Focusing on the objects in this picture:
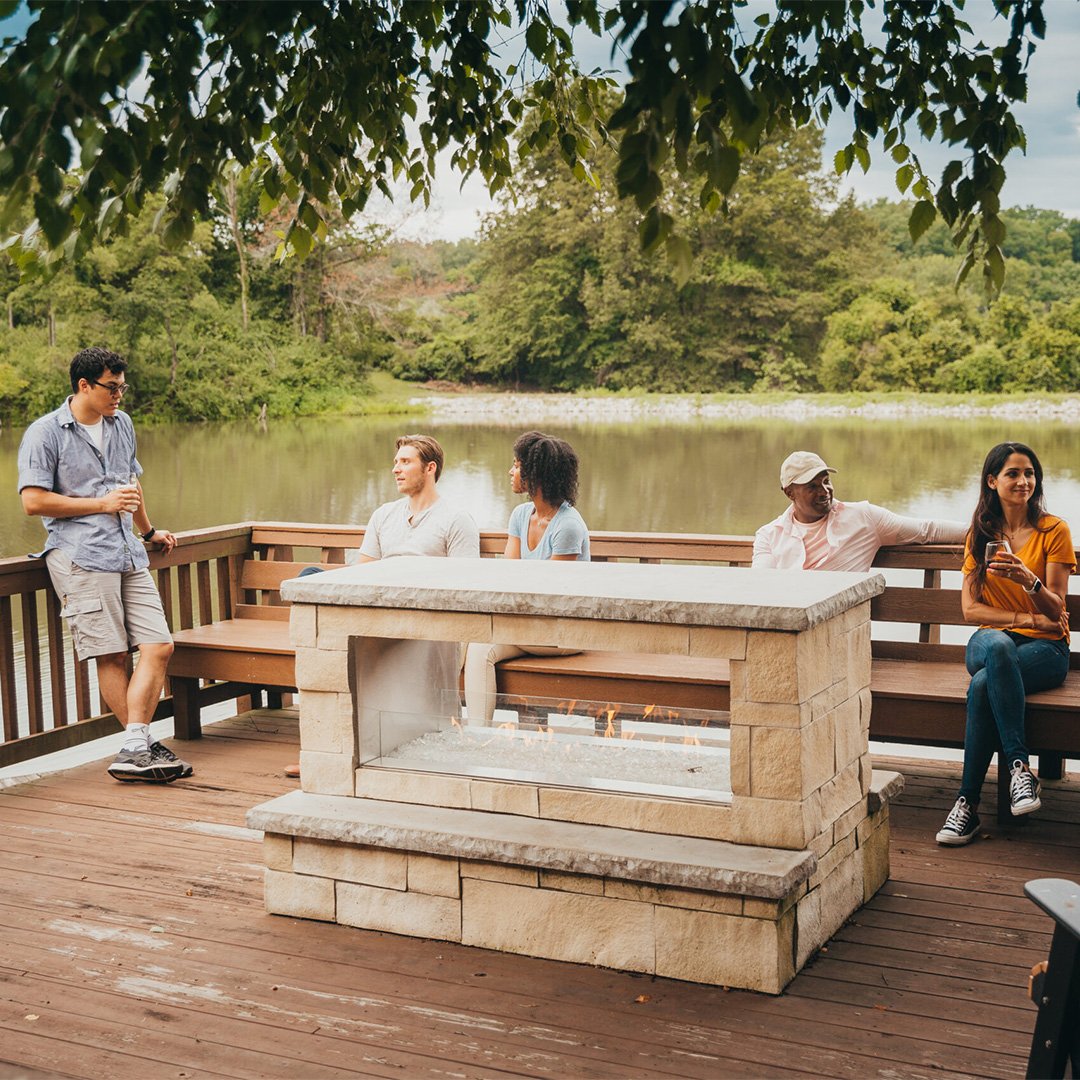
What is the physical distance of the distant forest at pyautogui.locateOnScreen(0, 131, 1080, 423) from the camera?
25.3 m

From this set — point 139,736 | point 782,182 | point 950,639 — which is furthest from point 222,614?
point 782,182

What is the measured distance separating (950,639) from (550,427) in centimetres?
2023

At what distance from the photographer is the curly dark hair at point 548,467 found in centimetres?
462

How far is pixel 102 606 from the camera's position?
4.70 m

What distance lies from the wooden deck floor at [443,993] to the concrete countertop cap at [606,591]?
0.87 metres

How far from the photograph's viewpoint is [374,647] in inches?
135

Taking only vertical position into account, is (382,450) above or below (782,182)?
below

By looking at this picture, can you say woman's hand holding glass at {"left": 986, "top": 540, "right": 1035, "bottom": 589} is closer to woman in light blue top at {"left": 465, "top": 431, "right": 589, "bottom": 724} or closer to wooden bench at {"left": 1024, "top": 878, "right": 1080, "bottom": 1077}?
woman in light blue top at {"left": 465, "top": 431, "right": 589, "bottom": 724}

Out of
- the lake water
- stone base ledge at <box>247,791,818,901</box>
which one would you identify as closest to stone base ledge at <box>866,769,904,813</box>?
stone base ledge at <box>247,791,818,901</box>

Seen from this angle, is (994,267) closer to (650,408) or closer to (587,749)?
(587,749)

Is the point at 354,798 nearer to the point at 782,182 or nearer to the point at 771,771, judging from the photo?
the point at 771,771

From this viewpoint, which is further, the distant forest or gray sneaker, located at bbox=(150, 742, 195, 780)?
the distant forest

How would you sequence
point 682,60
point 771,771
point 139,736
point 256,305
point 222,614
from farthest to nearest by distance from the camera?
1. point 256,305
2. point 222,614
3. point 139,736
4. point 771,771
5. point 682,60

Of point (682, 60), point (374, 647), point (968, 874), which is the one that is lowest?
point (968, 874)
